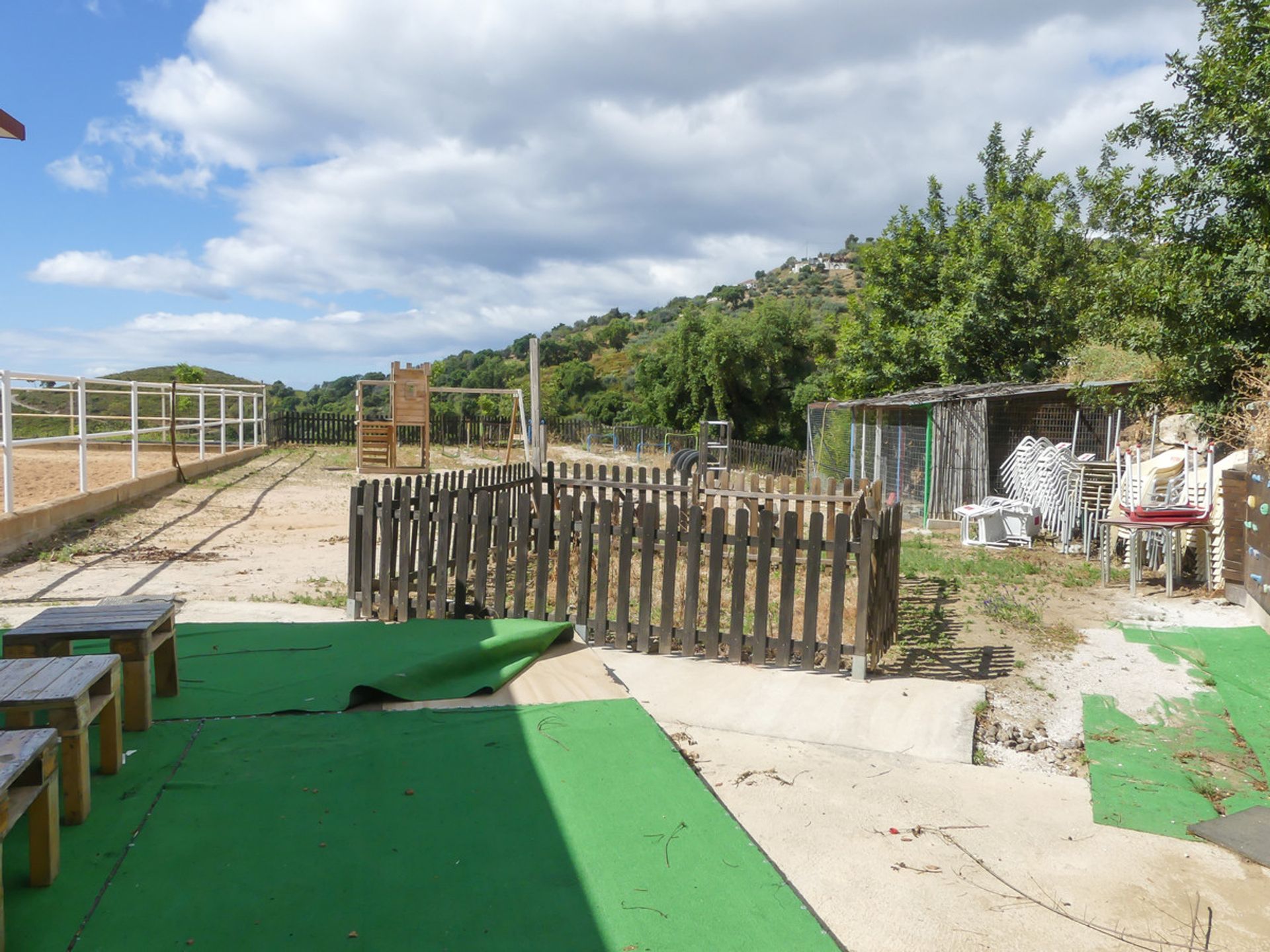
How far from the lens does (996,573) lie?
1009cm

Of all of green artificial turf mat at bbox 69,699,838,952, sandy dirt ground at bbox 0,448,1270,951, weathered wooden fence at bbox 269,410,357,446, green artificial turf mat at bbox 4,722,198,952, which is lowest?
sandy dirt ground at bbox 0,448,1270,951

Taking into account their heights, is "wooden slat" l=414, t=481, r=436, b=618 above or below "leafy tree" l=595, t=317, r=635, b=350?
below

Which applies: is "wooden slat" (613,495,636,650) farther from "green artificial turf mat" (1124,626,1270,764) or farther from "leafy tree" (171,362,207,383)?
"leafy tree" (171,362,207,383)

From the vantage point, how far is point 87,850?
2.78 meters

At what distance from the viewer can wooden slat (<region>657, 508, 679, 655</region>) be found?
5742 mm

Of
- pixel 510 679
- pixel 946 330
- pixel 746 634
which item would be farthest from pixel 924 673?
pixel 946 330

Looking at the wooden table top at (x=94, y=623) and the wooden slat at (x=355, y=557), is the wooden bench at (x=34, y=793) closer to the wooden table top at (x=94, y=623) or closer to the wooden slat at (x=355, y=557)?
the wooden table top at (x=94, y=623)

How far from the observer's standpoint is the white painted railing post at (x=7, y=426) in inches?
340

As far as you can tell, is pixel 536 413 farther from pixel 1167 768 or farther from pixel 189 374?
pixel 189 374

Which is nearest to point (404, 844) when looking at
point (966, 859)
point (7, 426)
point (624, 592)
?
point (966, 859)

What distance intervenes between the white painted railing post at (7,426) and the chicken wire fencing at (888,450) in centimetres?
1136

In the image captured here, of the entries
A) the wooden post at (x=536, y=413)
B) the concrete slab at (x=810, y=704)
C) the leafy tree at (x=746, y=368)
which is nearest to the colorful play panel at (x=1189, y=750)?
the concrete slab at (x=810, y=704)

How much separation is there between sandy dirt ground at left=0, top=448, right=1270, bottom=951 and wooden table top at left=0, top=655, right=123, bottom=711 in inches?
80.9

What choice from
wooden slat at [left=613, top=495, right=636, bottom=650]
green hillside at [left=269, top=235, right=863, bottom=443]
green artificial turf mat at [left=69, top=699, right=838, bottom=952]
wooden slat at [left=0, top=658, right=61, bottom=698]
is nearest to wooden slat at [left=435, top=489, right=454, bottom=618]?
wooden slat at [left=613, top=495, right=636, bottom=650]
